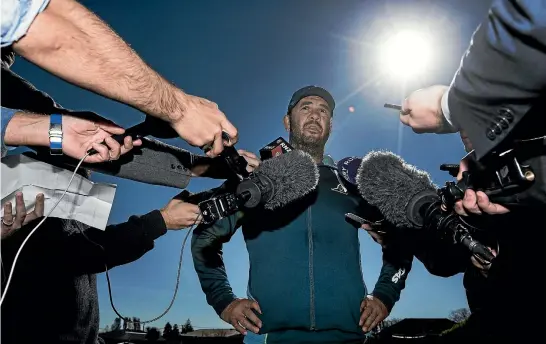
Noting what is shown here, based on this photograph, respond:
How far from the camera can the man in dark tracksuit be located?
3291mm

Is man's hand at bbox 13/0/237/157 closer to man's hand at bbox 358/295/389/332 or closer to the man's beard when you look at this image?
man's hand at bbox 358/295/389/332

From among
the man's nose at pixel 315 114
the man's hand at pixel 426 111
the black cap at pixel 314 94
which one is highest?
the black cap at pixel 314 94

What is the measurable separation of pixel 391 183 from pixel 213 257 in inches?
98.6

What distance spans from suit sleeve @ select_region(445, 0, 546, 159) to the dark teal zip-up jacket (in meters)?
2.33

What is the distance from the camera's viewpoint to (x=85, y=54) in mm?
1663

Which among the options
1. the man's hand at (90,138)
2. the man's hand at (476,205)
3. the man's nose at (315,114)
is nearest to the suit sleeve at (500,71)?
the man's hand at (476,205)

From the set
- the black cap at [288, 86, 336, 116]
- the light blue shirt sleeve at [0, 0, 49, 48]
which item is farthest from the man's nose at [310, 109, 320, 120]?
the light blue shirt sleeve at [0, 0, 49, 48]

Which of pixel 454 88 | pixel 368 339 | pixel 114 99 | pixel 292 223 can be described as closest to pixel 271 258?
pixel 292 223

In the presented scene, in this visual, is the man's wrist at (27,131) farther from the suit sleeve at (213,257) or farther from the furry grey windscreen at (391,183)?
the furry grey windscreen at (391,183)

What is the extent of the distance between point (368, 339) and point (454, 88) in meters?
2.81

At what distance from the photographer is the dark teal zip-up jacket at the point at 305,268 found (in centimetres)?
329

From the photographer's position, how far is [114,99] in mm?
1812

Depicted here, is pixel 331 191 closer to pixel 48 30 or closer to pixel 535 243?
pixel 535 243

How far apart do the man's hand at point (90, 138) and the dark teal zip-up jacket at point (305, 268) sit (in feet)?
5.86
